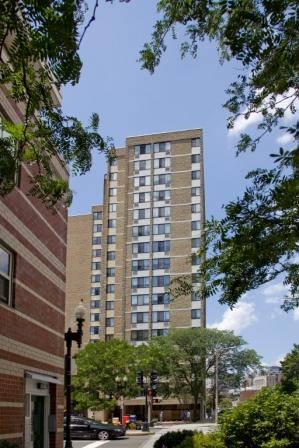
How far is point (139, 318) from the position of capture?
103688 millimetres

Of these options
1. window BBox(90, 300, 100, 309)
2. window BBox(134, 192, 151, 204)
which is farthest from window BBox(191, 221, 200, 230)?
window BBox(90, 300, 100, 309)

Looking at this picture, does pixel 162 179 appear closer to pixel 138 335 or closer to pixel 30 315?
pixel 138 335

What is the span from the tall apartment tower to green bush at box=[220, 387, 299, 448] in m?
88.0

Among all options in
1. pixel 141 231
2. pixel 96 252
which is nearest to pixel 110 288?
pixel 96 252

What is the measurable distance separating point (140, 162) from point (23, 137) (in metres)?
103

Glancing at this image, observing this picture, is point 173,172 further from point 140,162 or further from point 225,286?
point 225,286

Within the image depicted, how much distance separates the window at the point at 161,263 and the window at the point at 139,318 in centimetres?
779

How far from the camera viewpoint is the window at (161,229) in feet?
344

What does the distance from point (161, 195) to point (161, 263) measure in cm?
1119

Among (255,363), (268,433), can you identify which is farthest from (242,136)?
(255,363)

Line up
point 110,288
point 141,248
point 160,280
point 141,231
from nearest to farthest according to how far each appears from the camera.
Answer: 1. point 160,280
2. point 141,248
3. point 141,231
4. point 110,288

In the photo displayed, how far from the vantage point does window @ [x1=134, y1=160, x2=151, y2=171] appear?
10856cm

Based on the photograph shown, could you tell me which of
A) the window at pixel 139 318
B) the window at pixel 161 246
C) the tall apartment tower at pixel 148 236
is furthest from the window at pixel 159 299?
the window at pixel 161 246

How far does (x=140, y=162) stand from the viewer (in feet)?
358
